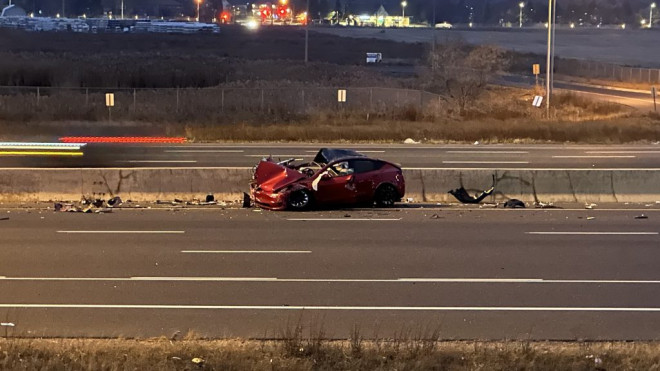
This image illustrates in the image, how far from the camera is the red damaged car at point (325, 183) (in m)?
18.5

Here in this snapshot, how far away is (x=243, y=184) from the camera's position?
20.6 meters

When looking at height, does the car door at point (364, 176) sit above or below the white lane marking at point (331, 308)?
above

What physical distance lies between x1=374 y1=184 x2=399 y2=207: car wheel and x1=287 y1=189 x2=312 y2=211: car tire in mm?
1492

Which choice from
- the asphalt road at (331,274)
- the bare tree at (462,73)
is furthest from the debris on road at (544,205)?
the bare tree at (462,73)

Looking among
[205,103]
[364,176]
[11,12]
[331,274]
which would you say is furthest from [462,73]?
[11,12]

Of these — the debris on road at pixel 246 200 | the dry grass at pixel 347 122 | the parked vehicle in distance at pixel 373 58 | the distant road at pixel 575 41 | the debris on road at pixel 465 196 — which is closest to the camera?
the debris on road at pixel 246 200

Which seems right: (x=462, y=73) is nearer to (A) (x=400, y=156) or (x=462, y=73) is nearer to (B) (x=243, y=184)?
(A) (x=400, y=156)

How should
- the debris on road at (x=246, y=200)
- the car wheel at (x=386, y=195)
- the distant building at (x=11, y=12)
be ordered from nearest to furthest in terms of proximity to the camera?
the car wheel at (x=386, y=195) → the debris on road at (x=246, y=200) → the distant building at (x=11, y=12)

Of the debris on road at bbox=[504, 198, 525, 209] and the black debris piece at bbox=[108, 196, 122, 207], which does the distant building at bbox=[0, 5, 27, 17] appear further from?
the debris on road at bbox=[504, 198, 525, 209]

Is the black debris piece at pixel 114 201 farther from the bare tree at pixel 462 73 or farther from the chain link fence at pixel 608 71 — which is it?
the chain link fence at pixel 608 71

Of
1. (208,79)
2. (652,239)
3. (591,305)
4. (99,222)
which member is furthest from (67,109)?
(591,305)

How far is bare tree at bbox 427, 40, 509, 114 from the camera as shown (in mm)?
52312

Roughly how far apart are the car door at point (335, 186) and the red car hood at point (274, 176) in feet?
1.56

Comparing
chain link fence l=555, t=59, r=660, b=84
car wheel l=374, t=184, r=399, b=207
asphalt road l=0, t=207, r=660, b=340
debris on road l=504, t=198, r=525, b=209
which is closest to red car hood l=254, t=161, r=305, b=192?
asphalt road l=0, t=207, r=660, b=340
